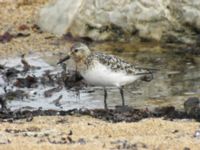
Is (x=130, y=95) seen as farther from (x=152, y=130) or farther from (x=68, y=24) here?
(x=68, y=24)

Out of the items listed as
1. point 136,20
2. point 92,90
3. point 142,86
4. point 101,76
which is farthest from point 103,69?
point 136,20

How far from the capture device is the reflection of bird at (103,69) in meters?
9.98

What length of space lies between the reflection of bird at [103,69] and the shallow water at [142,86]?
51 centimetres

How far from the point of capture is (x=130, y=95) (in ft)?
37.1

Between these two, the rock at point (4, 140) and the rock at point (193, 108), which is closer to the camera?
the rock at point (4, 140)

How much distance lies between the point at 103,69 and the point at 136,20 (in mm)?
5003

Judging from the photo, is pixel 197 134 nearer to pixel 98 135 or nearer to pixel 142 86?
pixel 98 135

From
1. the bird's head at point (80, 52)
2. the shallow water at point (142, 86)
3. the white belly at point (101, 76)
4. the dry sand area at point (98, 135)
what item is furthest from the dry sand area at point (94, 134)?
the shallow water at point (142, 86)

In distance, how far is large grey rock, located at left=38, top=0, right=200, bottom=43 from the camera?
576 inches

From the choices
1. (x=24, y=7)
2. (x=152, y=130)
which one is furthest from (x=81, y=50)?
(x=24, y=7)

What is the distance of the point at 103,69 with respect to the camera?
32.9 ft

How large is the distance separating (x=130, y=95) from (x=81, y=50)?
1.32 metres

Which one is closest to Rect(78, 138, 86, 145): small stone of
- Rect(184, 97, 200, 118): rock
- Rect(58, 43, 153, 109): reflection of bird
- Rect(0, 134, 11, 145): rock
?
Rect(0, 134, 11, 145): rock

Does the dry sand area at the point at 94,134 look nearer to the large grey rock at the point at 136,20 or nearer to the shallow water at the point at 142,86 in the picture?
the shallow water at the point at 142,86
